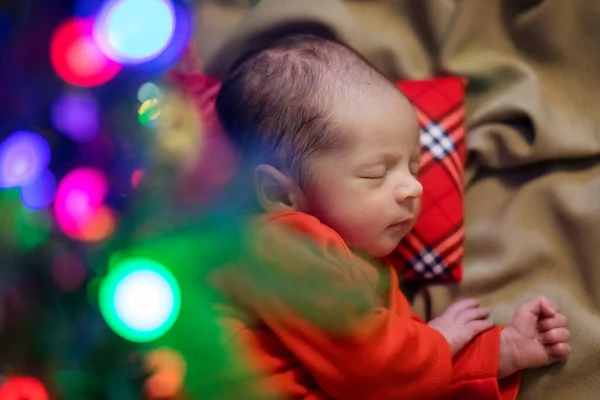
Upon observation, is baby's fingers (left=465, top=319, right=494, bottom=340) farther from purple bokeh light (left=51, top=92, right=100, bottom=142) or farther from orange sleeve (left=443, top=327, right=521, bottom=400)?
purple bokeh light (left=51, top=92, right=100, bottom=142)

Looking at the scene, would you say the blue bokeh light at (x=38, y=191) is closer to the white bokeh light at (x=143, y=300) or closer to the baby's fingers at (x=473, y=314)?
the white bokeh light at (x=143, y=300)

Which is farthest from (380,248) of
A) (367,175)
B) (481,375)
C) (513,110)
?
(513,110)

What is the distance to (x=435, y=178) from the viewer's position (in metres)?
0.96

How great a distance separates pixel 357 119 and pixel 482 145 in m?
0.28

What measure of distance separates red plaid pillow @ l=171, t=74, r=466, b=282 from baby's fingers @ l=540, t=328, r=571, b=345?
0.14 metres

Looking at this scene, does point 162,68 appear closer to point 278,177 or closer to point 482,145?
point 278,177

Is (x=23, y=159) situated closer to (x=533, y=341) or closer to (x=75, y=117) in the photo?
(x=75, y=117)

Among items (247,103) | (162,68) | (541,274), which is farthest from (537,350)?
(162,68)

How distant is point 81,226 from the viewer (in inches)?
26.4

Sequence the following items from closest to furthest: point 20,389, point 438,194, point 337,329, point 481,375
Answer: point 20,389 → point 337,329 → point 481,375 → point 438,194

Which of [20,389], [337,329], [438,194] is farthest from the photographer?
[438,194]

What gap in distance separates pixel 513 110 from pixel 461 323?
1.06ft

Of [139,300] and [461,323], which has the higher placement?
[139,300]

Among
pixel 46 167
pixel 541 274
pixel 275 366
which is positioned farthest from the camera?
pixel 541 274
